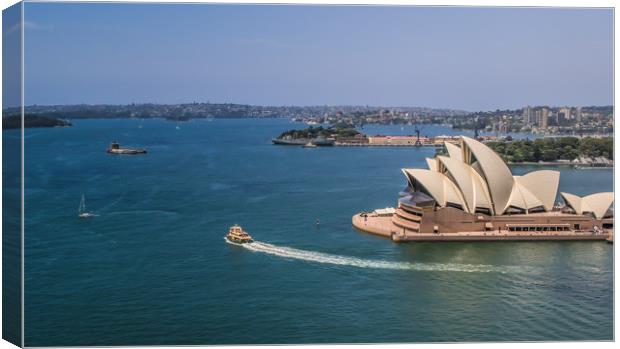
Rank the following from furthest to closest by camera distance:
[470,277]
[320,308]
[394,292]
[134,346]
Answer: [470,277], [394,292], [320,308], [134,346]

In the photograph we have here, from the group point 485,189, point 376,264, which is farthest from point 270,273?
point 485,189

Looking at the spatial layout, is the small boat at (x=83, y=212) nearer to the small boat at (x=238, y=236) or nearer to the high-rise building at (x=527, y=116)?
the small boat at (x=238, y=236)

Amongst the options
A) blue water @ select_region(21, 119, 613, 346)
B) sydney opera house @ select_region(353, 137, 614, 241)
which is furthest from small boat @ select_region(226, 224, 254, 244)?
sydney opera house @ select_region(353, 137, 614, 241)

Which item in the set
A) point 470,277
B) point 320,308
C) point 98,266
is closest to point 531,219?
point 470,277

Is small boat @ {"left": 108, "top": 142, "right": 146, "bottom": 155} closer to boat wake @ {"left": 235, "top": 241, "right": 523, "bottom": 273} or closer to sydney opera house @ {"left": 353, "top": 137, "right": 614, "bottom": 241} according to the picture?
sydney opera house @ {"left": 353, "top": 137, "right": 614, "bottom": 241}

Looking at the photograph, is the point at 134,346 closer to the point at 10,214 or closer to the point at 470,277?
the point at 10,214

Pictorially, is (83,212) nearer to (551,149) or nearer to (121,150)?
(121,150)

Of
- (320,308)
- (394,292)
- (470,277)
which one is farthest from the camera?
(470,277)
